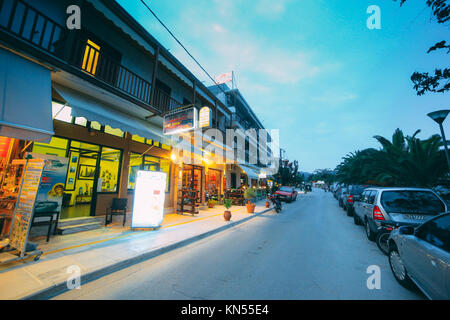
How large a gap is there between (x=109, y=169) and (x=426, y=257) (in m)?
9.26

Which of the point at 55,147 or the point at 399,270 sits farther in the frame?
the point at 55,147

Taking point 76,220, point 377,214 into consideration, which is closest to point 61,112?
point 76,220

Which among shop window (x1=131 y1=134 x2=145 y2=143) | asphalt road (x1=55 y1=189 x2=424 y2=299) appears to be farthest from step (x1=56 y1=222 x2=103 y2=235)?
shop window (x1=131 y1=134 x2=145 y2=143)

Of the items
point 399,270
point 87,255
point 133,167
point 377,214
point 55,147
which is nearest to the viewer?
point 399,270

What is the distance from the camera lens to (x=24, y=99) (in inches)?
164

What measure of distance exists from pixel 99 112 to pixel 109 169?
8.77 feet

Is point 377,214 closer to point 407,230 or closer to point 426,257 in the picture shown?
point 407,230

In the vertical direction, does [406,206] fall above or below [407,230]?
above

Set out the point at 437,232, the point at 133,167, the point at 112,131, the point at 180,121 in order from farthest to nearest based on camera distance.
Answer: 1. the point at 133,167
2. the point at 112,131
3. the point at 180,121
4. the point at 437,232

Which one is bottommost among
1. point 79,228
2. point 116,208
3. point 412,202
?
point 79,228

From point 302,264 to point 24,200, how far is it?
6537 millimetres

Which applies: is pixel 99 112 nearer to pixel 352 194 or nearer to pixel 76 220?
pixel 76 220

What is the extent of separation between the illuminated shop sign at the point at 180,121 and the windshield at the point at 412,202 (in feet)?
22.1

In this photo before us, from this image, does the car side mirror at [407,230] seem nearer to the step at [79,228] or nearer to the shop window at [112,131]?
the step at [79,228]
